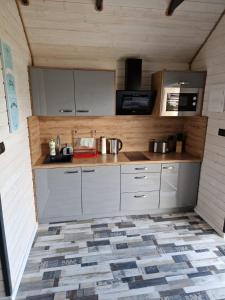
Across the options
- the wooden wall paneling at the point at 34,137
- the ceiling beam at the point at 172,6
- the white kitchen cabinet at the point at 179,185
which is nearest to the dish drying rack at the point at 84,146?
the wooden wall paneling at the point at 34,137

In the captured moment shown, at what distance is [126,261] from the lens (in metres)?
2.11

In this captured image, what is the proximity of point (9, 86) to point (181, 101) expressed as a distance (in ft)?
6.69

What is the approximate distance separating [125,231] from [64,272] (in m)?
0.88

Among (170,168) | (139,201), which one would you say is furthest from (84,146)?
(170,168)

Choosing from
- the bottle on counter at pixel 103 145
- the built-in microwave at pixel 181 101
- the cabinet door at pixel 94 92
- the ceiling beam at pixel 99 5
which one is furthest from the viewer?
the bottle on counter at pixel 103 145

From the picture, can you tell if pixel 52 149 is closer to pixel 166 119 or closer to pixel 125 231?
pixel 125 231

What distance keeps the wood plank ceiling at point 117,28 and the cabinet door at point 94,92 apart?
0.36 m

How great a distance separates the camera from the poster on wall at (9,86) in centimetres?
168

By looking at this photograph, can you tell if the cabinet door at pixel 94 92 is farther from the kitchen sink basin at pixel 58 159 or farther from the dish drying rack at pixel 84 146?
the kitchen sink basin at pixel 58 159

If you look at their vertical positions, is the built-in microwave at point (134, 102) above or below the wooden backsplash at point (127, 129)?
above

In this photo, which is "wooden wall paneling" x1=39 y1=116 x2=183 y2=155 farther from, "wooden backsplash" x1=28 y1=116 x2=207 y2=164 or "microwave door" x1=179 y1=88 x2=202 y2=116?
"microwave door" x1=179 y1=88 x2=202 y2=116

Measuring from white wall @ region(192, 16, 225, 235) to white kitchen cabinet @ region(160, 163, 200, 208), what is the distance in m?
0.13

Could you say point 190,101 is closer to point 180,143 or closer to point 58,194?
point 180,143

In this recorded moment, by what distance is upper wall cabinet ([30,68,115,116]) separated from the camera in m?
2.49
